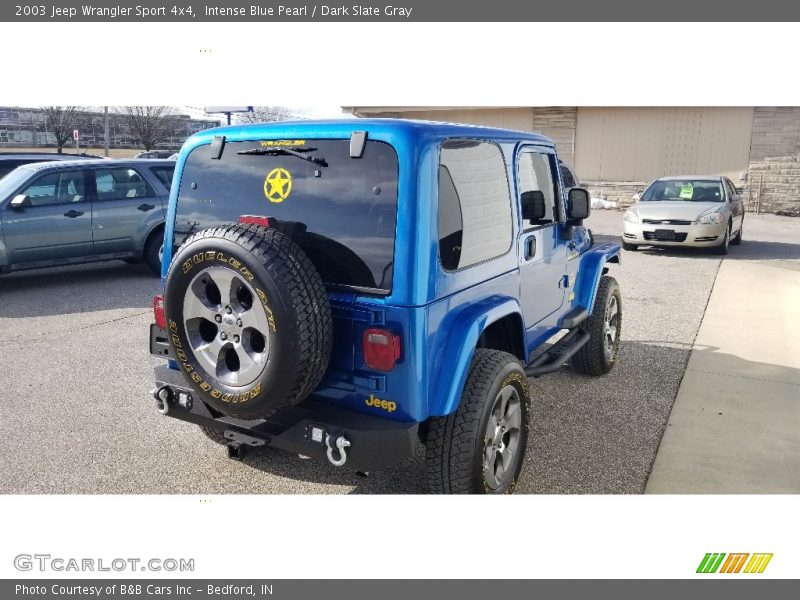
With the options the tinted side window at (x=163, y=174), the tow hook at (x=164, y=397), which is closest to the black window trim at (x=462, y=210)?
the tow hook at (x=164, y=397)

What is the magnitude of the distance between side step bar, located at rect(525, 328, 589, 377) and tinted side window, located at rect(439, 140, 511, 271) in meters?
0.88

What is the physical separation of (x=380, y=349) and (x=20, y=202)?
742 centimetres

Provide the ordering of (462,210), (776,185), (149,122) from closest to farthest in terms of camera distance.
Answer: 1. (462,210)
2. (776,185)
3. (149,122)

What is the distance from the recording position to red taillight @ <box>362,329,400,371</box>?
2.82m

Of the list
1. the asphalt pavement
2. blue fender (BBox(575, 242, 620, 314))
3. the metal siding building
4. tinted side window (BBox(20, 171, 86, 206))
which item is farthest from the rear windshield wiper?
the metal siding building

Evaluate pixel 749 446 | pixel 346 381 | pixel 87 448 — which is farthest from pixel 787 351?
pixel 87 448

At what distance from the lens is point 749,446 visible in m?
4.15

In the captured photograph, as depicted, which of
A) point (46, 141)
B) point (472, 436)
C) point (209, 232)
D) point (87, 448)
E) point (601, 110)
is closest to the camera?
point (209, 232)

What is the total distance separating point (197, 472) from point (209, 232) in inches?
64.1

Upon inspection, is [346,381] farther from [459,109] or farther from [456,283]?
[459,109]

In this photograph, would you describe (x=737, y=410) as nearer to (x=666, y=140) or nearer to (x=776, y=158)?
(x=666, y=140)

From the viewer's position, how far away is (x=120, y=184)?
925 cm

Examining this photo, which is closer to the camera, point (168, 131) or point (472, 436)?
point (472, 436)

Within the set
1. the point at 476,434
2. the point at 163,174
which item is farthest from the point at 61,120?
the point at 476,434
